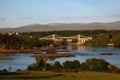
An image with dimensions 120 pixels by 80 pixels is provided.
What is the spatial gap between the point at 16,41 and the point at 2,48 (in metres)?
13.6

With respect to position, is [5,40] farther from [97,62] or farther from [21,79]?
[21,79]

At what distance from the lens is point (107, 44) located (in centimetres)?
17662

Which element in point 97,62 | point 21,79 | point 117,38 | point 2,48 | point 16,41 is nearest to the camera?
point 21,79

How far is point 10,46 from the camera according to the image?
124875mm

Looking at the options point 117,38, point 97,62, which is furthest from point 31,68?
point 117,38

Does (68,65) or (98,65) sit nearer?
(98,65)

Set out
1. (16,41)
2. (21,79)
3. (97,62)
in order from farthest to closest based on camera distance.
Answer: (16,41) → (97,62) → (21,79)

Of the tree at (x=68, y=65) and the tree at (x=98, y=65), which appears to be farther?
the tree at (x=68, y=65)

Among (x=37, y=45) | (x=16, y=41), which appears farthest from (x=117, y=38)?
(x=16, y=41)

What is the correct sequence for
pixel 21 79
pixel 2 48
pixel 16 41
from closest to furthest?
pixel 21 79 < pixel 2 48 < pixel 16 41

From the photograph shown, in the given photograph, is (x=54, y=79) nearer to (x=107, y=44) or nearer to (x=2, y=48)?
(x=2, y=48)

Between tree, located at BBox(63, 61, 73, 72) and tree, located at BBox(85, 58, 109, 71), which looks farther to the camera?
tree, located at BBox(63, 61, 73, 72)

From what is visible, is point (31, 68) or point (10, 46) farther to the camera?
point (10, 46)

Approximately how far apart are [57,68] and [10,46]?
298ft
